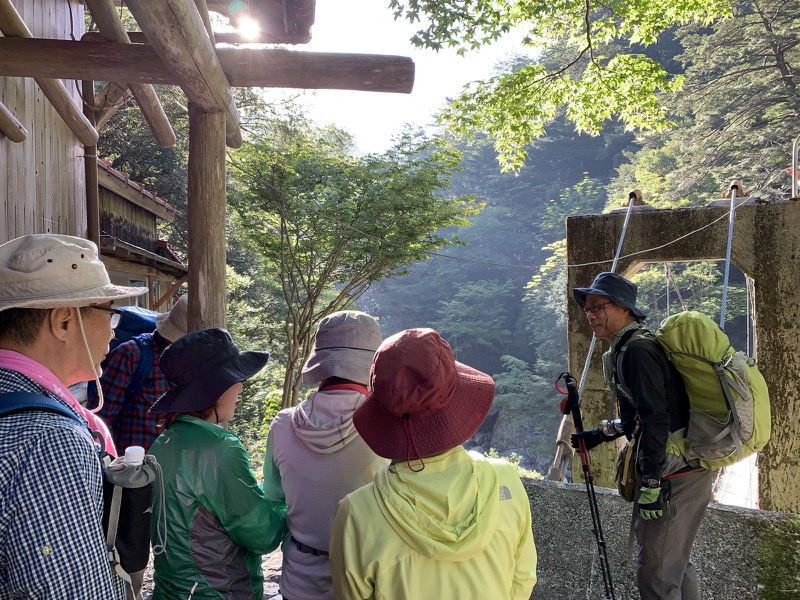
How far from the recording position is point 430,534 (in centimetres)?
135

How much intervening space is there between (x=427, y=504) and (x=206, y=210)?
2622 mm

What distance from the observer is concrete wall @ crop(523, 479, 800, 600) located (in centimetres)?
324

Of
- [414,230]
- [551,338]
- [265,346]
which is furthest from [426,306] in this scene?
[414,230]

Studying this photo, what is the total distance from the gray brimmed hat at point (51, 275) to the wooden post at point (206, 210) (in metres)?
2.06

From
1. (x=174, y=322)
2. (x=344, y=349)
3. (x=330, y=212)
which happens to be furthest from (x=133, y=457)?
(x=330, y=212)

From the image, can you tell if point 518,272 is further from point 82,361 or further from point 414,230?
point 82,361

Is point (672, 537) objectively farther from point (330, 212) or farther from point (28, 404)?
point (330, 212)

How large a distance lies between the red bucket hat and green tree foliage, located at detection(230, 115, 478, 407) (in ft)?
35.1

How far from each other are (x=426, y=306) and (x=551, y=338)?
12469 millimetres

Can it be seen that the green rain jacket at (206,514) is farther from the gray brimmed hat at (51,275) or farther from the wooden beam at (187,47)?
the wooden beam at (187,47)

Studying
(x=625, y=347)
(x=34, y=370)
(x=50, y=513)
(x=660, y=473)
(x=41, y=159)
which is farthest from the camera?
(x=41, y=159)

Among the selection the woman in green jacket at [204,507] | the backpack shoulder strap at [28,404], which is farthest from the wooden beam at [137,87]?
the backpack shoulder strap at [28,404]

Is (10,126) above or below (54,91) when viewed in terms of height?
below

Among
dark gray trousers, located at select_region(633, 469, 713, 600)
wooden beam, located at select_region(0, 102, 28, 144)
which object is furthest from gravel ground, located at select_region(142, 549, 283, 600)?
wooden beam, located at select_region(0, 102, 28, 144)
